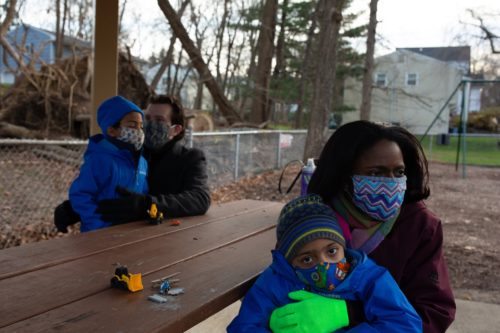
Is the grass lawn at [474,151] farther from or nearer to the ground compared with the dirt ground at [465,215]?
farther from the ground

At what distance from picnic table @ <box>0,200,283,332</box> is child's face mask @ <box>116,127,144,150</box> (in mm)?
480

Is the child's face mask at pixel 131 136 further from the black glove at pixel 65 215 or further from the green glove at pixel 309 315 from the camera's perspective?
the green glove at pixel 309 315

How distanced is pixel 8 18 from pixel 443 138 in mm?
20266

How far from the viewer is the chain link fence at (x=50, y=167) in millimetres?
5133

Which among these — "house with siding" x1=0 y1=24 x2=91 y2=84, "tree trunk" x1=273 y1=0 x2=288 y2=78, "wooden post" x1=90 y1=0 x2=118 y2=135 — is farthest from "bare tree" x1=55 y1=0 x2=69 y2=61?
"wooden post" x1=90 y1=0 x2=118 y2=135

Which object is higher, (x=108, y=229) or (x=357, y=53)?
(x=357, y=53)

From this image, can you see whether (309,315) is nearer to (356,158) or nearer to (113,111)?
(356,158)

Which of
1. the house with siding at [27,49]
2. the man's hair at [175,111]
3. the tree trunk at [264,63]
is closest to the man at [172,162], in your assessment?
the man's hair at [175,111]

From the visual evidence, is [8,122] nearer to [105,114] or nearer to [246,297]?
[105,114]

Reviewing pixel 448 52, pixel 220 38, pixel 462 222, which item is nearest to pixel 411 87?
pixel 448 52

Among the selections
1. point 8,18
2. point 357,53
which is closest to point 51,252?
point 8,18

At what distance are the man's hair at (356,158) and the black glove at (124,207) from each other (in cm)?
120

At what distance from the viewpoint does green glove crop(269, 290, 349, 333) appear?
4.87 ft

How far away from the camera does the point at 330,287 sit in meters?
1.54
